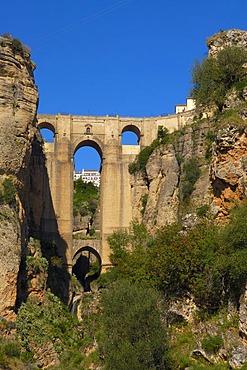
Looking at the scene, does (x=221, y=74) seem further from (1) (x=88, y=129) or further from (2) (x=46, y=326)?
(1) (x=88, y=129)

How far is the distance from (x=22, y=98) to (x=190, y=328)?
1506 centimetres

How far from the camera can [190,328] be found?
2808 centimetres

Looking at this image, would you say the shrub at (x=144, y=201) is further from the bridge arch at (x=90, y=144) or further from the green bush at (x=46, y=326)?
the green bush at (x=46, y=326)

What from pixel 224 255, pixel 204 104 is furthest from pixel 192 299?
pixel 204 104

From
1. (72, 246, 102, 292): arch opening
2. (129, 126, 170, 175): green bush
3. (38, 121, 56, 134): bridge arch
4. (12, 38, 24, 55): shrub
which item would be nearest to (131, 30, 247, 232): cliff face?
(129, 126, 170, 175): green bush

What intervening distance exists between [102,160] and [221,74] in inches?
775

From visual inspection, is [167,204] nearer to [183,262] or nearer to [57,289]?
[57,289]

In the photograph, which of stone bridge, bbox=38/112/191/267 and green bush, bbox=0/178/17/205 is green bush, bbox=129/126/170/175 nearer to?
stone bridge, bbox=38/112/191/267

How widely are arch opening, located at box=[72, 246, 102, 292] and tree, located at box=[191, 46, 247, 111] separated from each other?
20.4 metres

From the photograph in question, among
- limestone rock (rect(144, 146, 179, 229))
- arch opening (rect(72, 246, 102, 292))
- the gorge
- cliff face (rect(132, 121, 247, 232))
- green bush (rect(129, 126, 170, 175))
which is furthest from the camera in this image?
arch opening (rect(72, 246, 102, 292))

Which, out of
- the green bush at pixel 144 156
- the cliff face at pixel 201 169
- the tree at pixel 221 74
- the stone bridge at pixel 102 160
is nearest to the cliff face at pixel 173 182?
the cliff face at pixel 201 169

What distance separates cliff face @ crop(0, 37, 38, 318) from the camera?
30.2m

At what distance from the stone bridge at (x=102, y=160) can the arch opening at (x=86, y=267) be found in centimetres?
349

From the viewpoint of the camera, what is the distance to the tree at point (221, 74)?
35.5 meters
